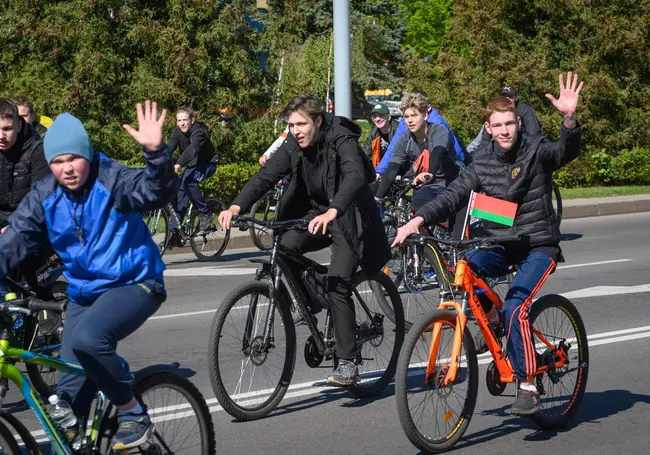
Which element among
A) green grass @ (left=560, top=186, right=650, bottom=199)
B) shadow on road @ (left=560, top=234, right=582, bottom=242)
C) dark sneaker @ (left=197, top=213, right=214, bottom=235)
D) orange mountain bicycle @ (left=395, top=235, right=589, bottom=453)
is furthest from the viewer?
green grass @ (left=560, top=186, right=650, bottom=199)

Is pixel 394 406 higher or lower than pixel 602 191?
higher

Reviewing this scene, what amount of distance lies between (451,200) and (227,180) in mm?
13738

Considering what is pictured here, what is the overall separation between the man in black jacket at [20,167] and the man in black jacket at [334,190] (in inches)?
58.4

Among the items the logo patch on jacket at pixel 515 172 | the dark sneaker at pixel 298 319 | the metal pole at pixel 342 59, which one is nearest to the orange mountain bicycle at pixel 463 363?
the logo patch on jacket at pixel 515 172

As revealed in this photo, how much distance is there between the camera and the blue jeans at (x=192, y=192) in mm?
13969

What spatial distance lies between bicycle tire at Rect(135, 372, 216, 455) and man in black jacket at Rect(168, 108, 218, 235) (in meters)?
9.11

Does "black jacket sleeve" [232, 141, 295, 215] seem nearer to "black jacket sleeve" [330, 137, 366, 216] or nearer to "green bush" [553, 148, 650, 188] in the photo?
"black jacket sleeve" [330, 137, 366, 216]

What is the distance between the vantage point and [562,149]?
602 cm

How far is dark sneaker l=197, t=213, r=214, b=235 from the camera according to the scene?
14.2m

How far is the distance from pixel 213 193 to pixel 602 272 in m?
9.01

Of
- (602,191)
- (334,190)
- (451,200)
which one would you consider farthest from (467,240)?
(602,191)

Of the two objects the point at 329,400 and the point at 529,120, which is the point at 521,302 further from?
the point at 529,120

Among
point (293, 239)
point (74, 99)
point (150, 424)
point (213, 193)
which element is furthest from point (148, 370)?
point (74, 99)

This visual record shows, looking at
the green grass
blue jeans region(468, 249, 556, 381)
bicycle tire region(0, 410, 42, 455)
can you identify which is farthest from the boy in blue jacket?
the green grass
